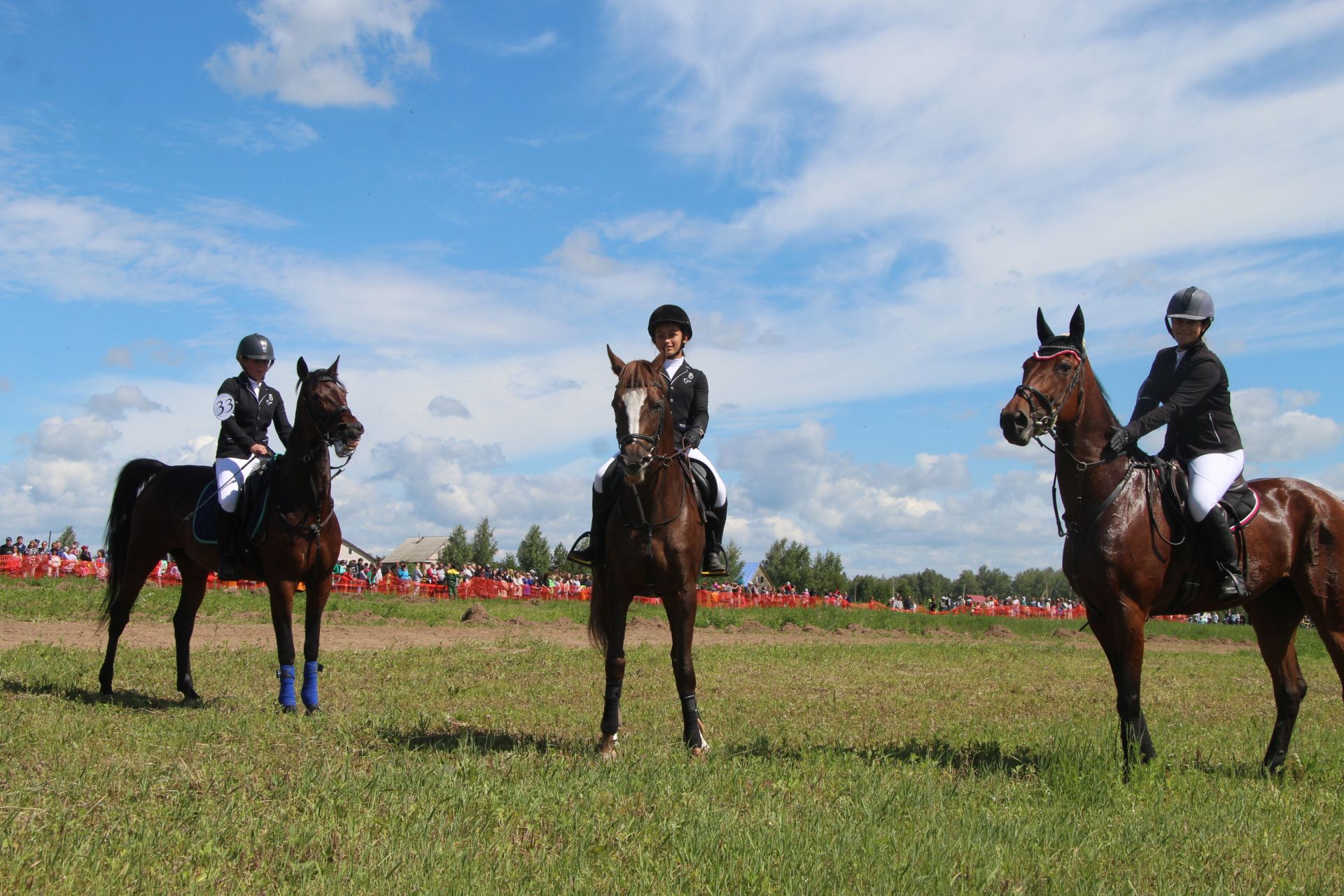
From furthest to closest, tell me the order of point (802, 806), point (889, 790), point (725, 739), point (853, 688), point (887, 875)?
point (853, 688) → point (725, 739) → point (889, 790) → point (802, 806) → point (887, 875)

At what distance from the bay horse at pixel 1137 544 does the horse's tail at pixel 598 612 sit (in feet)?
11.0

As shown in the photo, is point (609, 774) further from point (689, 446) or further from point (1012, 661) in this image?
point (1012, 661)

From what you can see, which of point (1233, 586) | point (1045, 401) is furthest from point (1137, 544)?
point (1045, 401)

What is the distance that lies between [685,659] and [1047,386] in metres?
3.40

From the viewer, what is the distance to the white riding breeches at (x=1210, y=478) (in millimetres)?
7766

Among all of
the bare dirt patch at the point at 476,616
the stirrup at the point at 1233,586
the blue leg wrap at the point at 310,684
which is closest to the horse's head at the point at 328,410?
the blue leg wrap at the point at 310,684

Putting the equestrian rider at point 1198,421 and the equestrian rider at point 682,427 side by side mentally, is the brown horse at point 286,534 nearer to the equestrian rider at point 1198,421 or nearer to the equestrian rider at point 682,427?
the equestrian rider at point 682,427

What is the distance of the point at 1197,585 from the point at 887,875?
488cm

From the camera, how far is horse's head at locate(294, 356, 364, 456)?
9266 mm

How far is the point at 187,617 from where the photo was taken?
423 inches

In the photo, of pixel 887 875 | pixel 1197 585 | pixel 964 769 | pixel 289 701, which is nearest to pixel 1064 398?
pixel 1197 585

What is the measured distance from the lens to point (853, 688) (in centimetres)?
1389

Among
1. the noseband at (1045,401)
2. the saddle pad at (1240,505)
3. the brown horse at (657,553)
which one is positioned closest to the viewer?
the noseband at (1045,401)

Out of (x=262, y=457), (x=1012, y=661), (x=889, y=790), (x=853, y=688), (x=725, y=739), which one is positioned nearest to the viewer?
(x=889, y=790)
